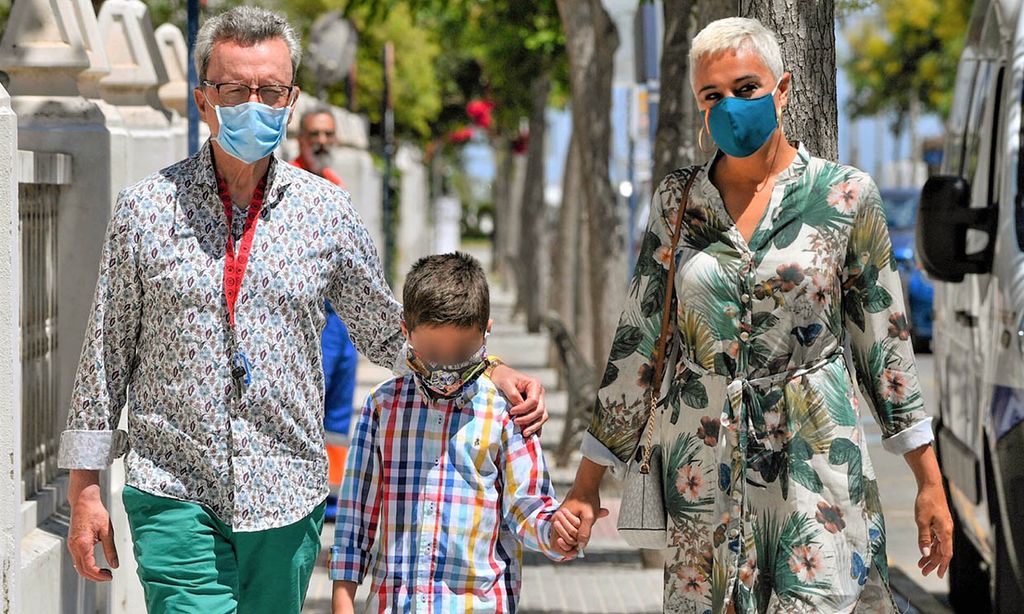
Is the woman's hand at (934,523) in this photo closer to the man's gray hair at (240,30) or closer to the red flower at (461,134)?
the man's gray hair at (240,30)

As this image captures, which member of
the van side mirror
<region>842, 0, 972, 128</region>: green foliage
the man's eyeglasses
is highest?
<region>842, 0, 972, 128</region>: green foliage

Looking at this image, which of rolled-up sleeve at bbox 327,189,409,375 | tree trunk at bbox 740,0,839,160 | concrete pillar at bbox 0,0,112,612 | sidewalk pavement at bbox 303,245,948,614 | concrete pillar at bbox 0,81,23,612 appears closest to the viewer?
rolled-up sleeve at bbox 327,189,409,375

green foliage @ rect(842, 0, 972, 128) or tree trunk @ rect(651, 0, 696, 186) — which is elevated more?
green foliage @ rect(842, 0, 972, 128)

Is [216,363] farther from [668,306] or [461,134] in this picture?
[461,134]

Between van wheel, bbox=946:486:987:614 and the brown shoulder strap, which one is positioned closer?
the brown shoulder strap

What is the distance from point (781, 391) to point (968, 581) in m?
4.70

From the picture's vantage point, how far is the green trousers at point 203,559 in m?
4.18

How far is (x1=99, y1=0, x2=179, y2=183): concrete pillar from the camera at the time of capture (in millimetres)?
7336

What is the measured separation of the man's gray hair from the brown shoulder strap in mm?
1013

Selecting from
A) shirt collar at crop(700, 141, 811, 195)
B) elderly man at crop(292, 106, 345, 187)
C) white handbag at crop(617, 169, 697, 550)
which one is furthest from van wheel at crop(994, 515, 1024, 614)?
elderly man at crop(292, 106, 345, 187)

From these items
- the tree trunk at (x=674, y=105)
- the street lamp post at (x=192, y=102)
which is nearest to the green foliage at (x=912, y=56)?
the tree trunk at (x=674, y=105)

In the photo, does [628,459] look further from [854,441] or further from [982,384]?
[982,384]

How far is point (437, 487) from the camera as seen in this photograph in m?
4.18

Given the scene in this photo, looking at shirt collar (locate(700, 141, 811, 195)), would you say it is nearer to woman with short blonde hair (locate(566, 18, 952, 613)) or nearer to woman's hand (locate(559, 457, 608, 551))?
woman with short blonde hair (locate(566, 18, 952, 613))
